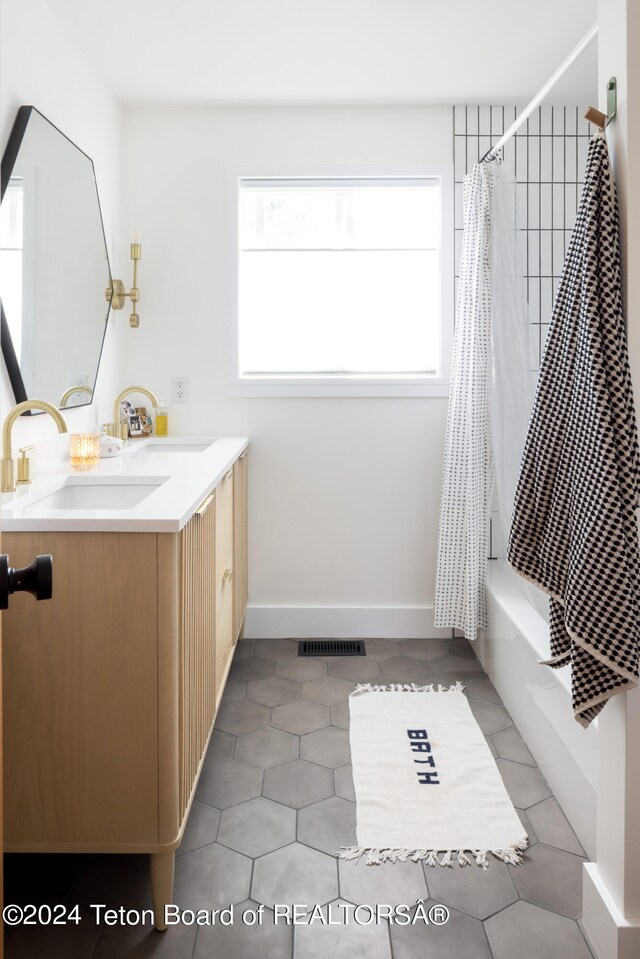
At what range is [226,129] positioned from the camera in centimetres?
320

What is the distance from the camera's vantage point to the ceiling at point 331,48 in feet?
7.79

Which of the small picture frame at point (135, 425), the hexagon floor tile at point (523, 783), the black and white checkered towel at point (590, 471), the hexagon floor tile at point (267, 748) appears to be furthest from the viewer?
the small picture frame at point (135, 425)

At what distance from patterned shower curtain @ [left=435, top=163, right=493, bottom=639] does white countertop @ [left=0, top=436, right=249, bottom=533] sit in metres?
0.88

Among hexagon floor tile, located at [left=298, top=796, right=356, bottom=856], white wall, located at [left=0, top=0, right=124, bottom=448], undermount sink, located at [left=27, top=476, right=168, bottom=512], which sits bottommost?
hexagon floor tile, located at [left=298, top=796, right=356, bottom=856]

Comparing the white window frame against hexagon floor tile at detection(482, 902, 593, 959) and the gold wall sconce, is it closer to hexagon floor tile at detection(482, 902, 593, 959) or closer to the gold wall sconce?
the gold wall sconce

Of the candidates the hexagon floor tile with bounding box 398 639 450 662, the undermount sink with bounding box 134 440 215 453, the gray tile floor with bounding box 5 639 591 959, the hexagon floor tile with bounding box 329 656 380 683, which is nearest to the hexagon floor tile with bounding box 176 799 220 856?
the gray tile floor with bounding box 5 639 591 959

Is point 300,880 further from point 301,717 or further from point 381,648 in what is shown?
point 381,648

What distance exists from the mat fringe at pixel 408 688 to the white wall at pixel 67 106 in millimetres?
1439

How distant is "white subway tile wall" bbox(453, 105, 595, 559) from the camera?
10.2 feet

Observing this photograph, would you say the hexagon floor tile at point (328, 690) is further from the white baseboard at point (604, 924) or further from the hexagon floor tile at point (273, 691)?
the white baseboard at point (604, 924)

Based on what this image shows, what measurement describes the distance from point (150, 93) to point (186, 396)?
1.26 m

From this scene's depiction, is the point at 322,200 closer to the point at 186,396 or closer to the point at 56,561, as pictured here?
the point at 186,396

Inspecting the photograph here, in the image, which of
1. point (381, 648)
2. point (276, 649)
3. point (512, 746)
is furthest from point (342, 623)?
point (512, 746)

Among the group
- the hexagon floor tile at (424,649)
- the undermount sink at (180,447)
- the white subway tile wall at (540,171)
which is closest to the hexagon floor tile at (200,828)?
the hexagon floor tile at (424,649)
